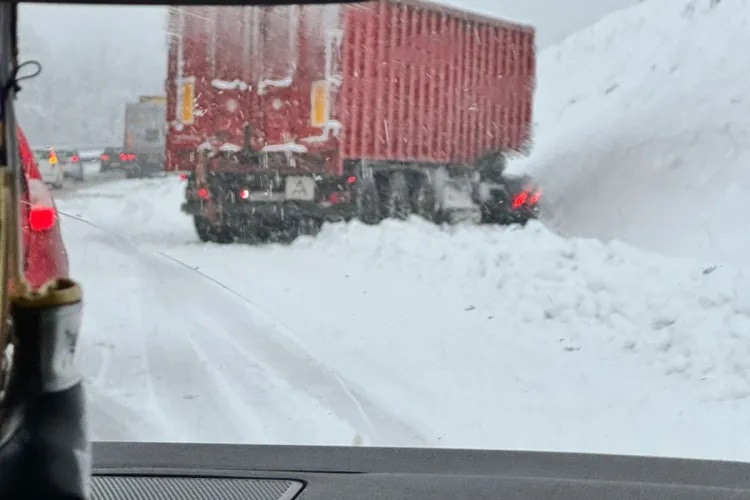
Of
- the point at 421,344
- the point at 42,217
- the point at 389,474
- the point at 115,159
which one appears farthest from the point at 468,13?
the point at 389,474

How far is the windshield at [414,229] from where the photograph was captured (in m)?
6.09

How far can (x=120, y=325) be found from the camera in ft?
25.5

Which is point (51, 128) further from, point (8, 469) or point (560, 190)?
point (560, 190)

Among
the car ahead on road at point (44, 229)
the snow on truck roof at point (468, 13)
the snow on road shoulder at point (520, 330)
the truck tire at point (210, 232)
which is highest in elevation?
the snow on truck roof at point (468, 13)

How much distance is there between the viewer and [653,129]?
17391 mm

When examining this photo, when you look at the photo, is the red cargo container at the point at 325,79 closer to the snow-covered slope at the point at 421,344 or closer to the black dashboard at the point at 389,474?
the snow-covered slope at the point at 421,344

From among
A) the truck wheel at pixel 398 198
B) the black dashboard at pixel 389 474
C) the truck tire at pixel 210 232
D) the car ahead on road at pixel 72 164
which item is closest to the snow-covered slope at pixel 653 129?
the truck wheel at pixel 398 198

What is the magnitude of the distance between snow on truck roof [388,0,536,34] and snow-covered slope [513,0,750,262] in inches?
80.5

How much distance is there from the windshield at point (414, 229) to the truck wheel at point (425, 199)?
4 centimetres

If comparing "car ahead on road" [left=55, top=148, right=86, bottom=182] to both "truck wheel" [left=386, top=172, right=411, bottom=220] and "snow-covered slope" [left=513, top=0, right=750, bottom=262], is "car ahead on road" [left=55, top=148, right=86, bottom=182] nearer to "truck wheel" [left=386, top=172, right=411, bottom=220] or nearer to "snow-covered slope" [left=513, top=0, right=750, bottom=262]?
"truck wheel" [left=386, top=172, right=411, bottom=220]

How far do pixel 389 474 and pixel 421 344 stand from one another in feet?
16.8

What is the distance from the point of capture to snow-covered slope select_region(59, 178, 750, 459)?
5.74 metres

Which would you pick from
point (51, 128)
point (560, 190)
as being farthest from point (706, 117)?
point (51, 128)

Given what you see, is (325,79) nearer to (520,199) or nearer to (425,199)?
(425,199)
